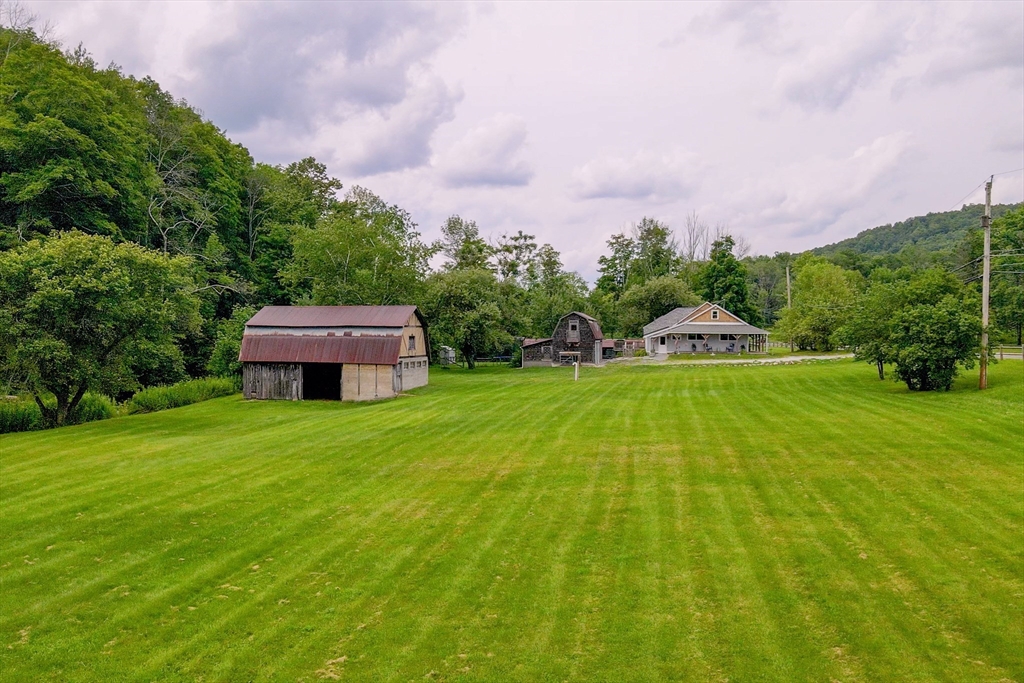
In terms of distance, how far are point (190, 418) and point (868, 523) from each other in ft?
84.8

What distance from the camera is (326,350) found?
3503cm

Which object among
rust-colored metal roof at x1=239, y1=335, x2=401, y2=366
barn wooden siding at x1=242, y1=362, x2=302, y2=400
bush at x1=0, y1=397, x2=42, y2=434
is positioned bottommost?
bush at x1=0, y1=397, x2=42, y2=434

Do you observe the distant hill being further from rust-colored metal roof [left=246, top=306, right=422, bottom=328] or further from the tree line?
rust-colored metal roof [left=246, top=306, right=422, bottom=328]

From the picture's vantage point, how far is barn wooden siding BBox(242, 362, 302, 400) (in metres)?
35.5

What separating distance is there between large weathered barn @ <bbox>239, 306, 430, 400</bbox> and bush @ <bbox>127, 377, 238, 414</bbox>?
310cm

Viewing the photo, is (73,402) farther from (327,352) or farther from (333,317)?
(333,317)

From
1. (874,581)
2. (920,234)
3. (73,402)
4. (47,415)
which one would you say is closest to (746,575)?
(874,581)

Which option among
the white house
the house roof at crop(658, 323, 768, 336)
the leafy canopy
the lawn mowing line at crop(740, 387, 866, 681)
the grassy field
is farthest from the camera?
the white house

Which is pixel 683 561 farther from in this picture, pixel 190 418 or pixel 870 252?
pixel 870 252

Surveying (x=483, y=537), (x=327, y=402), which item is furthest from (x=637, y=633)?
(x=327, y=402)

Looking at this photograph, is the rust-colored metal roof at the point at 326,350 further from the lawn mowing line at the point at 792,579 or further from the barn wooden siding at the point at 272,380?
the lawn mowing line at the point at 792,579

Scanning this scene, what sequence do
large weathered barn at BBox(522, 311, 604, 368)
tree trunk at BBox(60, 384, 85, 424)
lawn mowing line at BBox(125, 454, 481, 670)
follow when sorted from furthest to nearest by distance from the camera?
large weathered barn at BBox(522, 311, 604, 368)
tree trunk at BBox(60, 384, 85, 424)
lawn mowing line at BBox(125, 454, 481, 670)

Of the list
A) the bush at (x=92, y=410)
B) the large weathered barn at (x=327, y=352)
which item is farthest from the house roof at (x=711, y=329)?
the bush at (x=92, y=410)

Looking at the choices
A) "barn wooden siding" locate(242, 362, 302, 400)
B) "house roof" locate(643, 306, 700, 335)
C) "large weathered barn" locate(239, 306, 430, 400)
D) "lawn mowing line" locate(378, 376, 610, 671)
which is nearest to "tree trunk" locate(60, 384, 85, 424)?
"barn wooden siding" locate(242, 362, 302, 400)
